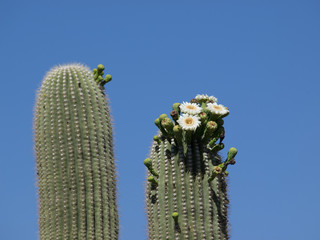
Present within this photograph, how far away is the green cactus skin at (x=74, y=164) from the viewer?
12.3 meters

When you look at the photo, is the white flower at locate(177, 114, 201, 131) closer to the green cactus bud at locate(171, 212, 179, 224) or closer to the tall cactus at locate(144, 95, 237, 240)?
the tall cactus at locate(144, 95, 237, 240)

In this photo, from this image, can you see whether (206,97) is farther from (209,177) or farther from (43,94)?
(43,94)

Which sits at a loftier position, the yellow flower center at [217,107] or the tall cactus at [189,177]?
the yellow flower center at [217,107]

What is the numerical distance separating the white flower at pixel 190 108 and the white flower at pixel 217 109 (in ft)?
0.62

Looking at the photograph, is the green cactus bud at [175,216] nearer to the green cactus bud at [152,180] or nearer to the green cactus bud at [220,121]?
Result: the green cactus bud at [152,180]

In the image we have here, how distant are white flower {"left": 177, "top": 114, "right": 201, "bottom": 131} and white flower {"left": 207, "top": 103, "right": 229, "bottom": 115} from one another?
36cm

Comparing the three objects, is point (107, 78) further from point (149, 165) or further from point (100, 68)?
point (149, 165)

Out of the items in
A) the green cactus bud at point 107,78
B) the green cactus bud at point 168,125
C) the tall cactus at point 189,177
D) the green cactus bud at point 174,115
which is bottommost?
the tall cactus at point 189,177

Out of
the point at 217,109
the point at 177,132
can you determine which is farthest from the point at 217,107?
the point at 177,132

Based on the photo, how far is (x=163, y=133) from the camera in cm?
1255

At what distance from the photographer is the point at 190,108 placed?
12.7 m

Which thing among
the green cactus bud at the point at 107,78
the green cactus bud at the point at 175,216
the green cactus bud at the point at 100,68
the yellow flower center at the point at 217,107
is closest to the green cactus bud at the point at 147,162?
the green cactus bud at the point at 175,216

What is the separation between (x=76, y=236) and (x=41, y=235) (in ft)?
2.53

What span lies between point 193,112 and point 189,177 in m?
1.16
